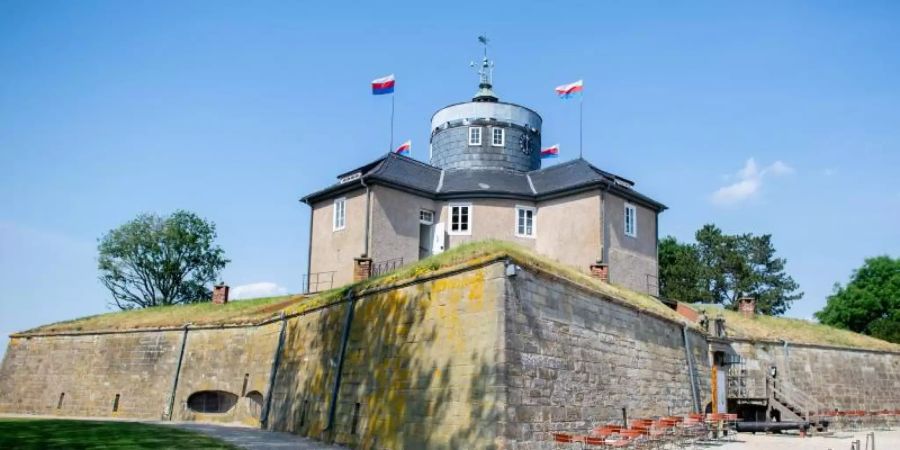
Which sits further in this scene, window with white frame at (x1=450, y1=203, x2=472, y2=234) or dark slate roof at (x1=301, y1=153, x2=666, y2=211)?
window with white frame at (x1=450, y1=203, x2=472, y2=234)

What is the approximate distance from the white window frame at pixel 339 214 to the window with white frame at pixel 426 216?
11.0 feet

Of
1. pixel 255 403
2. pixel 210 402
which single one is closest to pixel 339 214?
pixel 210 402

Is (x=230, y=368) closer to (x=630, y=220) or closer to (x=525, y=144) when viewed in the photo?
(x=630, y=220)

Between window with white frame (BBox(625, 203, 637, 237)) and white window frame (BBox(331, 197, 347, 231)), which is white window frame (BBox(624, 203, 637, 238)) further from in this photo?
white window frame (BBox(331, 197, 347, 231))

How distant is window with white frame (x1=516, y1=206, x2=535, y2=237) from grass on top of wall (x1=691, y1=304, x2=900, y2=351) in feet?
26.0

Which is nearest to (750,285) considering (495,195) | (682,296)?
(682,296)

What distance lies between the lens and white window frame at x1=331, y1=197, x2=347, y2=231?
3109cm

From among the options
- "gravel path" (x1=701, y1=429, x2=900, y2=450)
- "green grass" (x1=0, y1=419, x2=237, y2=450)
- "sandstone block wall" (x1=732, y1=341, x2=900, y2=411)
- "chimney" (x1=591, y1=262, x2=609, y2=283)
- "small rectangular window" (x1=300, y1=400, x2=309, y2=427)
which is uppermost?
"chimney" (x1=591, y1=262, x2=609, y2=283)

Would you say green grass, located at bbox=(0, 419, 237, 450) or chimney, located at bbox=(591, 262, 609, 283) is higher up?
chimney, located at bbox=(591, 262, 609, 283)

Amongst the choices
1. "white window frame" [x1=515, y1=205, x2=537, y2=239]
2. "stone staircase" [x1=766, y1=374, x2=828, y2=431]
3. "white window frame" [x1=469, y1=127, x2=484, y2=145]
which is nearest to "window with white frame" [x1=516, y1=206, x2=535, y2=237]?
"white window frame" [x1=515, y1=205, x2=537, y2=239]

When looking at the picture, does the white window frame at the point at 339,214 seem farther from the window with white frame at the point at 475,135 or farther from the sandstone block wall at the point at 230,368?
the window with white frame at the point at 475,135

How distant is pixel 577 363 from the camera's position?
1617 centimetres

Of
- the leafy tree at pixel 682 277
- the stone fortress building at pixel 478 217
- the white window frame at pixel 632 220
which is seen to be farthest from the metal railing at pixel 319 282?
the leafy tree at pixel 682 277

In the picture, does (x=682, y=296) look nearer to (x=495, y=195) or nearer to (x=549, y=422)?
(x=495, y=195)
